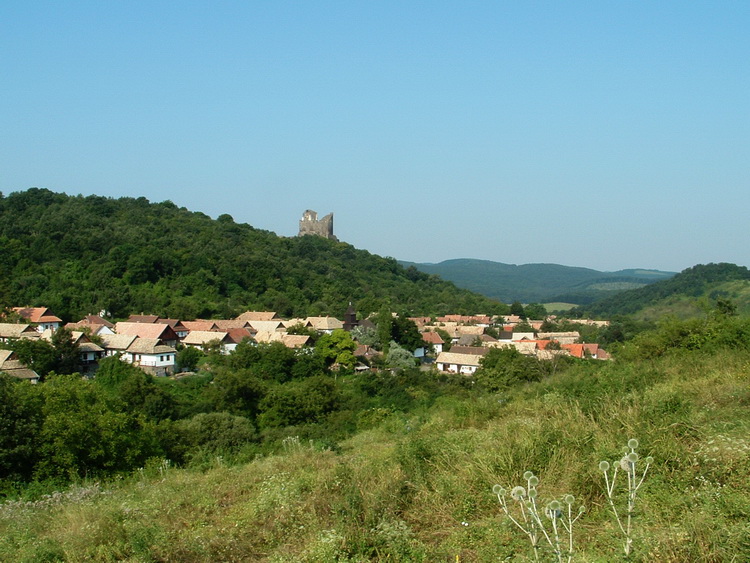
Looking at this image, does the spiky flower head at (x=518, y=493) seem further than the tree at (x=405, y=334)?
No

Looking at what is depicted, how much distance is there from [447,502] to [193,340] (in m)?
35.6

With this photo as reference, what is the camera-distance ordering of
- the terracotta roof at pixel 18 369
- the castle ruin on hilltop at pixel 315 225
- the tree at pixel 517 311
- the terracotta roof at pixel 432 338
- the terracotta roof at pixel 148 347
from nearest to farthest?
the terracotta roof at pixel 18 369
the terracotta roof at pixel 148 347
the terracotta roof at pixel 432 338
the tree at pixel 517 311
the castle ruin on hilltop at pixel 315 225

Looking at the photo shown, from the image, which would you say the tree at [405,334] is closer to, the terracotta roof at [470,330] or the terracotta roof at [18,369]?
the terracotta roof at [470,330]

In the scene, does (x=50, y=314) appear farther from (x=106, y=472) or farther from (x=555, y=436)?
(x=555, y=436)

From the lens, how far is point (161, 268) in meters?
53.8

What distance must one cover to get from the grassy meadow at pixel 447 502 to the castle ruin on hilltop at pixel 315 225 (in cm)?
10749

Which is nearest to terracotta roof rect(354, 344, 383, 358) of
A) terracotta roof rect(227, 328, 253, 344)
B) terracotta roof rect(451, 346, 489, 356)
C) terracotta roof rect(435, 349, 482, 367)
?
terracotta roof rect(435, 349, 482, 367)

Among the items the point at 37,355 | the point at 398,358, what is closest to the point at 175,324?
the point at 37,355

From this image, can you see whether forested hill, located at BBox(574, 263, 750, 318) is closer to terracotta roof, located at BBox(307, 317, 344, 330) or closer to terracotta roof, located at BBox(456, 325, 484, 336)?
terracotta roof, located at BBox(456, 325, 484, 336)

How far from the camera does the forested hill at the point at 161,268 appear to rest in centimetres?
4650

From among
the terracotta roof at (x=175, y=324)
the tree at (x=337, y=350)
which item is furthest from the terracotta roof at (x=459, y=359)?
the terracotta roof at (x=175, y=324)

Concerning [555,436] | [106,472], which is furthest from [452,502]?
[106,472]

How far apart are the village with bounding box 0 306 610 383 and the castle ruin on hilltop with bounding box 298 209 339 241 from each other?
64.7 metres

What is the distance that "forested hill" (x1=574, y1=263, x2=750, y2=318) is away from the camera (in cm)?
8669
